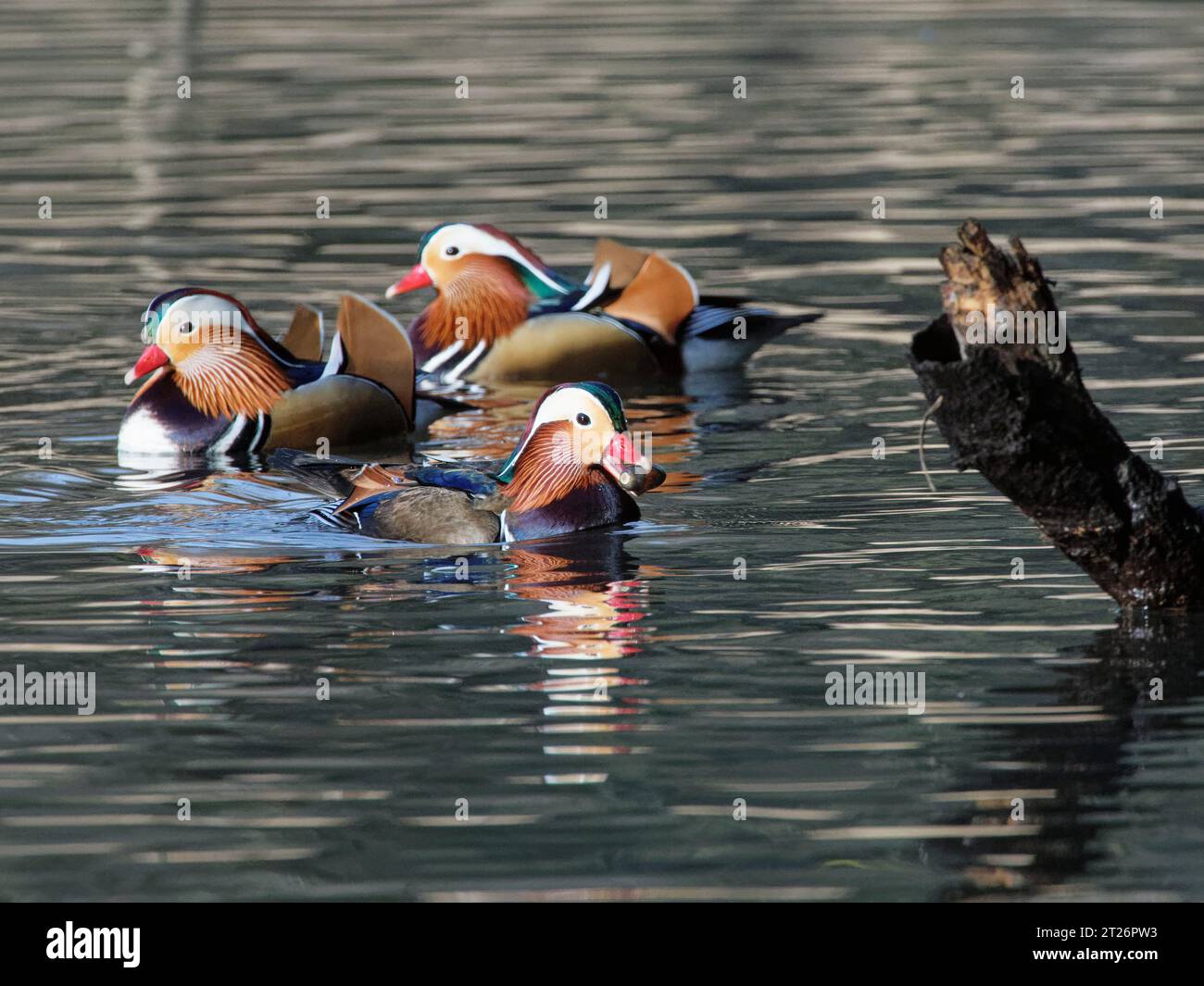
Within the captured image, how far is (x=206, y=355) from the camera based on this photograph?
468 inches

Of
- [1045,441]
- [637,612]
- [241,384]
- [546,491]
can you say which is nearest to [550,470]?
[546,491]

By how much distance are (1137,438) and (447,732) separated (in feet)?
18.4

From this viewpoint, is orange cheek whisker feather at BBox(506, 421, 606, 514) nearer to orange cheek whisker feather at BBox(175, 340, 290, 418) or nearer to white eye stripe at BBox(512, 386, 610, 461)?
white eye stripe at BBox(512, 386, 610, 461)

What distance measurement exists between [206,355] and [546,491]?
2.83 meters

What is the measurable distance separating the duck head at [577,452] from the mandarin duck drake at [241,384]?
2.42 metres

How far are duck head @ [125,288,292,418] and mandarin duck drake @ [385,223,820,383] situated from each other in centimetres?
236

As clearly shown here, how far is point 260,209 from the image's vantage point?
2011 cm

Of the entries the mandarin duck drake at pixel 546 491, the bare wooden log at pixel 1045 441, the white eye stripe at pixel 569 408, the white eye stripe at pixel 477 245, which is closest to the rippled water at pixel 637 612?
the mandarin duck drake at pixel 546 491

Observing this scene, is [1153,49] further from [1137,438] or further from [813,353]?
[1137,438]

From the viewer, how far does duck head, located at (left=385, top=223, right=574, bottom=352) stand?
14211mm

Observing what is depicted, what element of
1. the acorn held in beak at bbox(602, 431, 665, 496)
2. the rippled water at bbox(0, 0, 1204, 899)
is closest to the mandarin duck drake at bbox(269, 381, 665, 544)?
the acorn held in beak at bbox(602, 431, 665, 496)

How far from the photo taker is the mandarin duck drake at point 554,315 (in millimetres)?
14164

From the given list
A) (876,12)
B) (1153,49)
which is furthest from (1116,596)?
(876,12)

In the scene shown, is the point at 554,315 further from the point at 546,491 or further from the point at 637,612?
the point at 637,612
